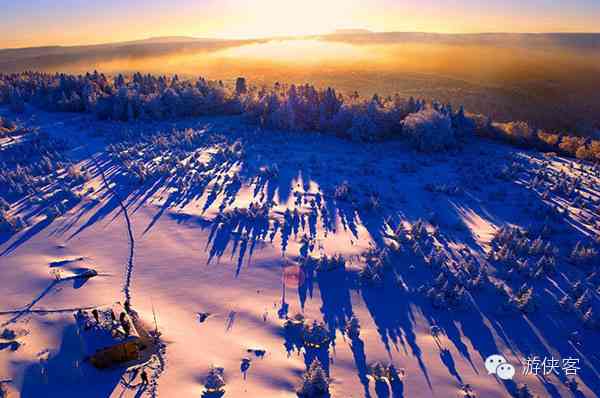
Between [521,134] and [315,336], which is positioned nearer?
[315,336]

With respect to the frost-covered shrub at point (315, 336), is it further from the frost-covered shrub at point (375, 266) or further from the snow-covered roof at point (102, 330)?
the snow-covered roof at point (102, 330)

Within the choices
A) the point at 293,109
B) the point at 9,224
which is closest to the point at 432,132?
the point at 293,109

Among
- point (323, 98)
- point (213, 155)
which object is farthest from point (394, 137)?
point (213, 155)

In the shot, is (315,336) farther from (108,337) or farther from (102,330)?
(102,330)

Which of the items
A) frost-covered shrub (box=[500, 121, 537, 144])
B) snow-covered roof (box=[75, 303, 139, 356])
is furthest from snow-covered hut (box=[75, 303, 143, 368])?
frost-covered shrub (box=[500, 121, 537, 144])

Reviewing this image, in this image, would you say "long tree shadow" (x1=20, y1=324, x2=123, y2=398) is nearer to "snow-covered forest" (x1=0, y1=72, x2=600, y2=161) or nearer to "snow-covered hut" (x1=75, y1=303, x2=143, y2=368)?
"snow-covered hut" (x1=75, y1=303, x2=143, y2=368)

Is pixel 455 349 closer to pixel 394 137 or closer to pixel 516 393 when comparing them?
pixel 516 393
